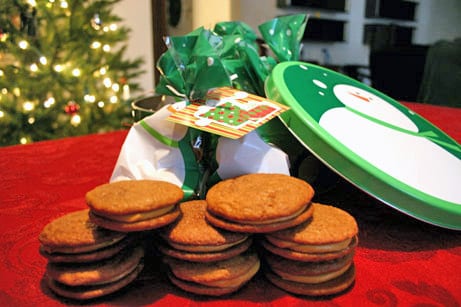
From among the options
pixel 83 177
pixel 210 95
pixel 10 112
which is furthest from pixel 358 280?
pixel 10 112

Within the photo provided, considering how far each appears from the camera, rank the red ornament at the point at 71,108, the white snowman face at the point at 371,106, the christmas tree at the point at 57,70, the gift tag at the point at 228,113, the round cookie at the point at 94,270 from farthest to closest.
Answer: the red ornament at the point at 71,108
the christmas tree at the point at 57,70
the white snowman face at the point at 371,106
the gift tag at the point at 228,113
the round cookie at the point at 94,270

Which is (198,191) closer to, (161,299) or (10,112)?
(161,299)

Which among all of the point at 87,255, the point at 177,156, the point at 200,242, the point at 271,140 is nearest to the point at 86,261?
the point at 87,255

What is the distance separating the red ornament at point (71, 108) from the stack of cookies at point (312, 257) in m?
2.10

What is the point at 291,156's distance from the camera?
26.3 inches

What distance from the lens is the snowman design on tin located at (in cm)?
55

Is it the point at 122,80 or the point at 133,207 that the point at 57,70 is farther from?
the point at 133,207

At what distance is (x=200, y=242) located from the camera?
15.7 inches

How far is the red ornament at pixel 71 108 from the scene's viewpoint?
7.37 ft

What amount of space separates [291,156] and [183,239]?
321 millimetres

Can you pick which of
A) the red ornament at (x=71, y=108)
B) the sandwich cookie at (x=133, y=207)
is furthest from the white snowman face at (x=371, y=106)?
the red ornament at (x=71, y=108)

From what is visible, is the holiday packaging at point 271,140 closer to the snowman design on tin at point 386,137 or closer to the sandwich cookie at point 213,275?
the snowman design on tin at point 386,137

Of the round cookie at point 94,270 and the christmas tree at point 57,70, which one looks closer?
the round cookie at point 94,270

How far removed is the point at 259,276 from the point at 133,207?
177mm
